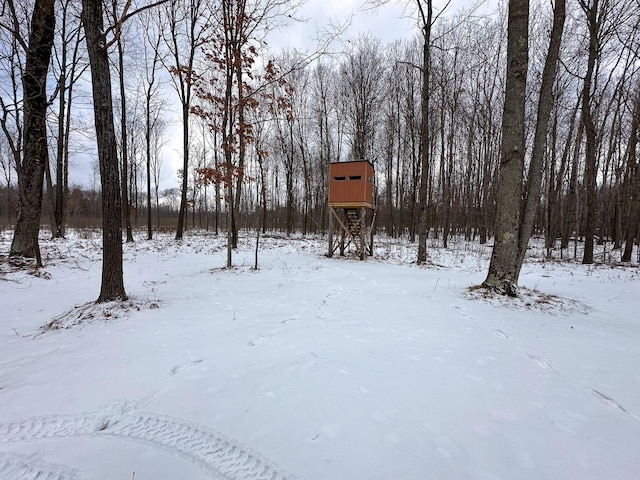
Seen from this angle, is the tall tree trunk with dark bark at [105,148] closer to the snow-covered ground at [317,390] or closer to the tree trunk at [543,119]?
the snow-covered ground at [317,390]

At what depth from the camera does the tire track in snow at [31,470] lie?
1480mm

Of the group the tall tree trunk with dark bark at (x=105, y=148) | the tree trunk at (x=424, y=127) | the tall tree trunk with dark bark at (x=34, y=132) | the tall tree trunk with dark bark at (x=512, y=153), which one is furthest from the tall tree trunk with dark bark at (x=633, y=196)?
the tall tree trunk with dark bark at (x=34, y=132)

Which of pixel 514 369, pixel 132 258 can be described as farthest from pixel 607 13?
pixel 132 258

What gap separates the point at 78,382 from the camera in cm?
239

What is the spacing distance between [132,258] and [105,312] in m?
6.39

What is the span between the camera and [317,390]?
2197mm

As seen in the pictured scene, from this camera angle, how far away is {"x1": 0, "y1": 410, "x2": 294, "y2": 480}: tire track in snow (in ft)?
5.03

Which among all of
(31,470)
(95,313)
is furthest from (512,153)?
(95,313)

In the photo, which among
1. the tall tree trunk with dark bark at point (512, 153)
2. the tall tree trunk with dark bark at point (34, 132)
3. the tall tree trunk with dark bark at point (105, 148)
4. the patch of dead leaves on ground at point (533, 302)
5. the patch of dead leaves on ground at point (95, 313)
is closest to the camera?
the patch of dead leaves on ground at point (95, 313)

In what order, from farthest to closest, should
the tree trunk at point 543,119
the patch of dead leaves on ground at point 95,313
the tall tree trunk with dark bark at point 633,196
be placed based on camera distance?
the tall tree trunk with dark bark at point 633,196 < the tree trunk at point 543,119 < the patch of dead leaves on ground at point 95,313

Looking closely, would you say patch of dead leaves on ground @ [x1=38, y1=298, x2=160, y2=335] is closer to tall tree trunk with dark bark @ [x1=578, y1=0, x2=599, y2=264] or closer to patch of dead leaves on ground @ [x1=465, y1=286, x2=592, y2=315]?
patch of dead leaves on ground @ [x1=465, y1=286, x2=592, y2=315]

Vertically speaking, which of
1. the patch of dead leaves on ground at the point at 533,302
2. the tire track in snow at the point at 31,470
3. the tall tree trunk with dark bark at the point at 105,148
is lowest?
the tire track in snow at the point at 31,470

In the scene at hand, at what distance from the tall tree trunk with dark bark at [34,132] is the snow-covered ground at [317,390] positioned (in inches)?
141

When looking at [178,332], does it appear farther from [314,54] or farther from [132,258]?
[132,258]
